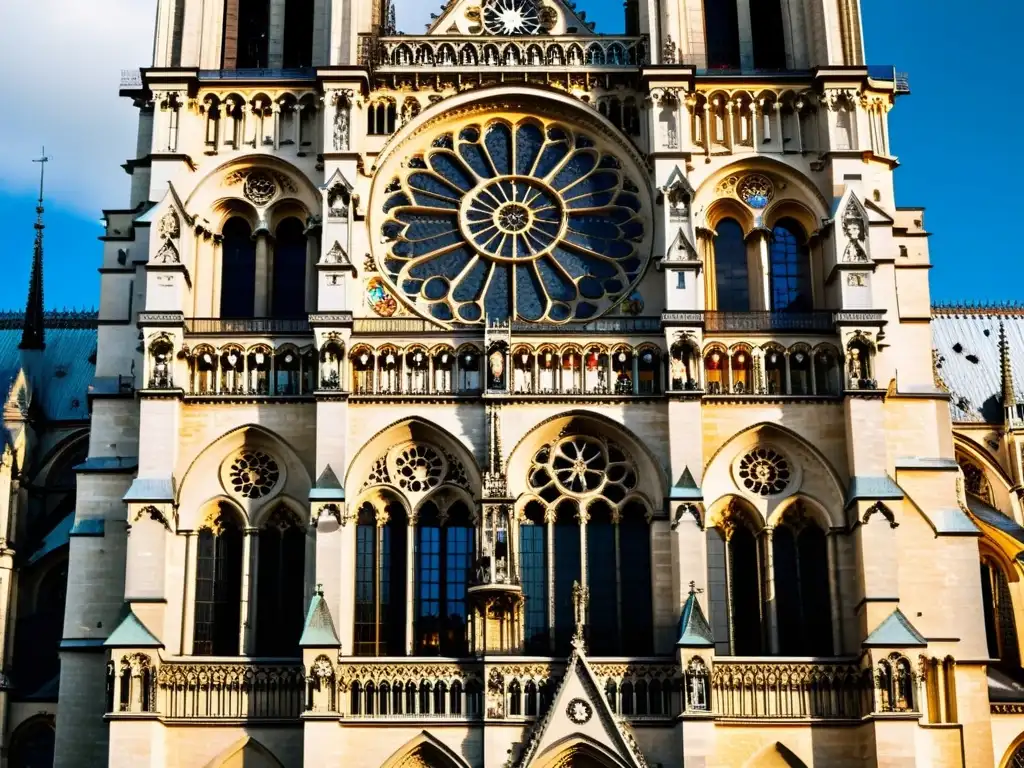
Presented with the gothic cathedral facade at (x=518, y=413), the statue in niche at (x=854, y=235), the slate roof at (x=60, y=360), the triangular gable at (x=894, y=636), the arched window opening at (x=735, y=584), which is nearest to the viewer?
the triangular gable at (x=894, y=636)

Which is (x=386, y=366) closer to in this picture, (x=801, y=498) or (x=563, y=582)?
(x=563, y=582)

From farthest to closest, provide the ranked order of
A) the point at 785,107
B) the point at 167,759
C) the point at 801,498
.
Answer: the point at 785,107, the point at 801,498, the point at 167,759

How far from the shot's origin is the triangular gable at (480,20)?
44.3 m

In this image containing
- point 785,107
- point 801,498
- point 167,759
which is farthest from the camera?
point 785,107

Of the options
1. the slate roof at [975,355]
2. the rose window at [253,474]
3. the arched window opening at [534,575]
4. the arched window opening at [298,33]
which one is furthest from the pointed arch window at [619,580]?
the slate roof at [975,355]

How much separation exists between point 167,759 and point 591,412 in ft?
37.3

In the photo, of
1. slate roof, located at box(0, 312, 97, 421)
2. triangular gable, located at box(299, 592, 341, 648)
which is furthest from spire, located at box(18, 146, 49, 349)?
triangular gable, located at box(299, 592, 341, 648)

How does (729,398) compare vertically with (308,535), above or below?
above

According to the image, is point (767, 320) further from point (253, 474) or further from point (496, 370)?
point (253, 474)

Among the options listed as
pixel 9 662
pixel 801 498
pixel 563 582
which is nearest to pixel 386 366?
pixel 563 582

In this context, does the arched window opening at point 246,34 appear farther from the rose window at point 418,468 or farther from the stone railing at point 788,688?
the stone railing at point 788,688

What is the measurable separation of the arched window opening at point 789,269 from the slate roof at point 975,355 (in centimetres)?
1518

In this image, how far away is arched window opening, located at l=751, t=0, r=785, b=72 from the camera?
1779 inches

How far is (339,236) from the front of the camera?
4131cm
